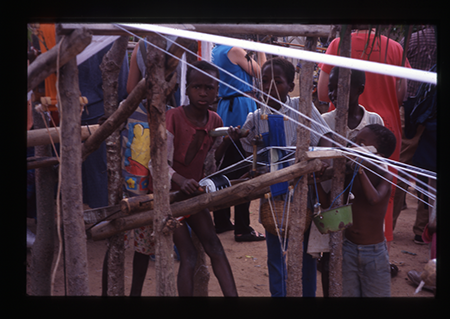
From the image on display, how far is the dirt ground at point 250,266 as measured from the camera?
362 centimetres

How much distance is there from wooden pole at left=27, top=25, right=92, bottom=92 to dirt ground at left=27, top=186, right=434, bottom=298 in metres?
2.14

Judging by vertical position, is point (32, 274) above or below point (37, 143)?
below

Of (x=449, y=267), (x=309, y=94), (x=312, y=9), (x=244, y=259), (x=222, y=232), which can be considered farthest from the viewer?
(x=222, y=232)

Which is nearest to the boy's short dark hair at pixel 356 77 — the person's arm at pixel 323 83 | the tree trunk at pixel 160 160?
the person's arm at pixel 323 83

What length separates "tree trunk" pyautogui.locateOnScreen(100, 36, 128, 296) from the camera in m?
2.77

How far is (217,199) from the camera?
239 centimetres

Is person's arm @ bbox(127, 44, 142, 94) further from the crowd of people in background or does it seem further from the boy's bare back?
the boy's bare back

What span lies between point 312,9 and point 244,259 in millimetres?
3141

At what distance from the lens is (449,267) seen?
68.2 inches

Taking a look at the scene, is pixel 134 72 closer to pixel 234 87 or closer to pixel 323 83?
pixel 234 87

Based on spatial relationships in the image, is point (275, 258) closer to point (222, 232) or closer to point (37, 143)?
point (37, 143)

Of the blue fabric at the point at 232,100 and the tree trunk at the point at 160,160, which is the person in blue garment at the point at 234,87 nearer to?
the blue fabric at the point at 232,100

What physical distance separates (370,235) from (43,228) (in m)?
2.44

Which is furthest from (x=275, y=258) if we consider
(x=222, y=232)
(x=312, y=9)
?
(x=222, y=232)
